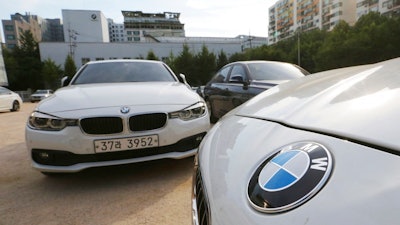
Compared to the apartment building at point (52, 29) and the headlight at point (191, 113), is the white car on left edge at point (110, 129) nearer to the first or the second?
the headlight at point (191, 113)

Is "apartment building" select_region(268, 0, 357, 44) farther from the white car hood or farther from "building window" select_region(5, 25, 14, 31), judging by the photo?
"building window" select_region(5, 25, 14, 31)

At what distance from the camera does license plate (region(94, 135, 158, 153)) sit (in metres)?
2.34

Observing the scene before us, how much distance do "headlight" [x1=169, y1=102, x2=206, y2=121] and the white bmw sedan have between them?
5.19 feet

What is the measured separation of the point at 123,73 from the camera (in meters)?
3.65

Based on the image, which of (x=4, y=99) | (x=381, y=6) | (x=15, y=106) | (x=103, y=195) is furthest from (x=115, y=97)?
(x=381, y=6)

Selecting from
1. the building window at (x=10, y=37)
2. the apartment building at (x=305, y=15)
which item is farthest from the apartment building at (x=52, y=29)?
the apartment building at (x=305, y=15)

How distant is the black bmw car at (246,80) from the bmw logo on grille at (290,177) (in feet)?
10.9

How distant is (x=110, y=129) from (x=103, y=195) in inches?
20.9

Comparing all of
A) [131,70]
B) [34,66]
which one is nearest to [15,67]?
[34,66]

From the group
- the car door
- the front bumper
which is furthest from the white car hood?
the car door

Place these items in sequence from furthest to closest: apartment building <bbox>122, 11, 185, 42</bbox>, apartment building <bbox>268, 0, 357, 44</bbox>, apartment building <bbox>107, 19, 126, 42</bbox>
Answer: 1. apartment building <bbox>107, 19, 126, 42</bbox>
2. apartment building <bbox>122, 11, 185, 42</bbox>
3. apartment building <bbox>268, 0, 357, 44</bbox>

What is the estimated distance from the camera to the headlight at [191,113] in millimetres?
2571

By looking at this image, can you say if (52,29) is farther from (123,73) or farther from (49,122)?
(49,122)

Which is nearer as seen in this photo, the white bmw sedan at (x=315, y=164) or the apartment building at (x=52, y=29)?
the white bmw sedan at (x=315, y=164)
